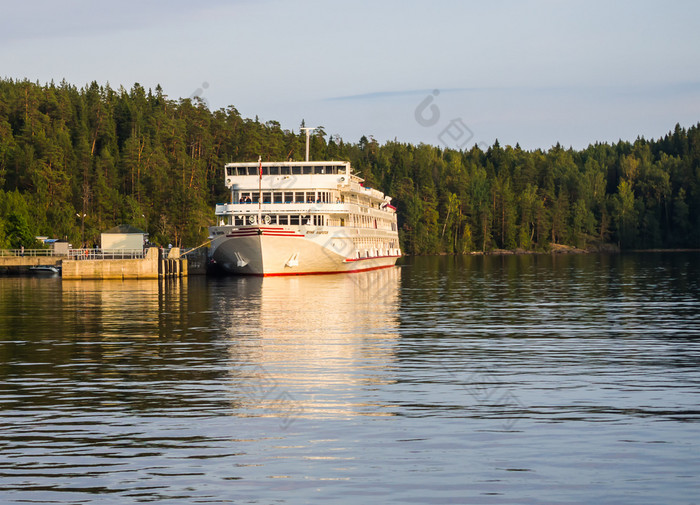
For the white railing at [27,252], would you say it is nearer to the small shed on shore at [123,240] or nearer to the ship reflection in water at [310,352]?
the small shed on shore at [123,240]

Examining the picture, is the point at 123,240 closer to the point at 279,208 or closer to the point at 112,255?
the point at 112,255

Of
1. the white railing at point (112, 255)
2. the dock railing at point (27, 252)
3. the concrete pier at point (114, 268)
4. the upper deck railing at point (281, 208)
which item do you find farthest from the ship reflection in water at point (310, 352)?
the dock railing at point (27, 252)

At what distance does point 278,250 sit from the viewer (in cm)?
7450

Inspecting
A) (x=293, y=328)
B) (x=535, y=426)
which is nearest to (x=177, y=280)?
(x=293, y=328)

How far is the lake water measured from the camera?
13273 mm

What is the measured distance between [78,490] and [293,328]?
22.4 metres

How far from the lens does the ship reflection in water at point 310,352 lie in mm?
19328

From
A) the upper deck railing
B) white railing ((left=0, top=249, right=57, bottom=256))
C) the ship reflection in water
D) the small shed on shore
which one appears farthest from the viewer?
white railing ((left=0, top=249, right=57, bottom=256))

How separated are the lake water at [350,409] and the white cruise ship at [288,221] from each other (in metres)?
34.1

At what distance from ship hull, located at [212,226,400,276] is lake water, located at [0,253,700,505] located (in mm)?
32857

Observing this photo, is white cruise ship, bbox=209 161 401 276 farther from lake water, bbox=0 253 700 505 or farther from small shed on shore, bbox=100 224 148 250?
lake water, bbox=0 253 700 505

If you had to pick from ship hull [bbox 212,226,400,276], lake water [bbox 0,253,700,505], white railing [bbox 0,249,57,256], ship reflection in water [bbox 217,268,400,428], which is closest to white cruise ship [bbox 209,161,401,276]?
ship hull [bbox 212,226,400,276]

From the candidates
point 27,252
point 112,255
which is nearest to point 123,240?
point 112,255

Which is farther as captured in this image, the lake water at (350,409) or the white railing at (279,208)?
→ the white railing at (279,208)
